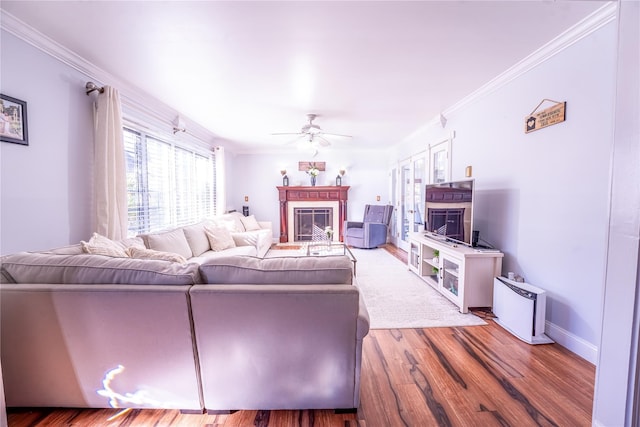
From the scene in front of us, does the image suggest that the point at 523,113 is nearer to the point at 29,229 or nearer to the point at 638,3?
the point at 638,3

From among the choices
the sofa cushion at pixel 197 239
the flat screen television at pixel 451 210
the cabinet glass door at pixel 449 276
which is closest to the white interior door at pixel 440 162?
the flat screen television at pixel 451 210

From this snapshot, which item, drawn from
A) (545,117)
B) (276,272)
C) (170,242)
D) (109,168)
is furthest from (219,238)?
(545,117)

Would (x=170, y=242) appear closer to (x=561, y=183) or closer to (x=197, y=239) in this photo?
(x=197, y=239)

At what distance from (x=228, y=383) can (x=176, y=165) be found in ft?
12.1

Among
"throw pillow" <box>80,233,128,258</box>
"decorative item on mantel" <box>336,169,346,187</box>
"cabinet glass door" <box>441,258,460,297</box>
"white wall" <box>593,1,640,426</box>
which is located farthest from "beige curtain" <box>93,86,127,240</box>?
"decorative item on mantel" <box>336,169,346,187</box>

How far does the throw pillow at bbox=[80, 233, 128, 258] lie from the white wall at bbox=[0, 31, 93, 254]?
0.33 m

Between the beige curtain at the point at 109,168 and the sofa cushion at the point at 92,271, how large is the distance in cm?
99

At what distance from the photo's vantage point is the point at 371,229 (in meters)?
5.64

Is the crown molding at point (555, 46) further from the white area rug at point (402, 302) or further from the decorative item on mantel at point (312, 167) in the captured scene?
the decorative item on mantel at point (312, 167)

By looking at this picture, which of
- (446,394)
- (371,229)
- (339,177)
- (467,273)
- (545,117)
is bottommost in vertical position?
(446,394)

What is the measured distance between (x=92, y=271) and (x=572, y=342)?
136 inches

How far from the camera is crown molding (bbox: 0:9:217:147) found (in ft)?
5.72

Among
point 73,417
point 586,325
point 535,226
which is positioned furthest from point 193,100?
point 586,325

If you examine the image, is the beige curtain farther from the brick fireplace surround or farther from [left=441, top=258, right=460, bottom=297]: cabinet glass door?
the brick fireplace surround
